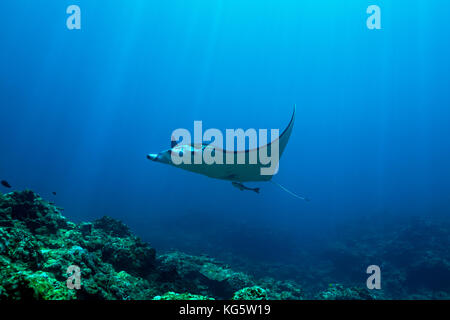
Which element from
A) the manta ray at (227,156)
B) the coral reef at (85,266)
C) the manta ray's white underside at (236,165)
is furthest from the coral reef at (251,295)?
the manta ray's white underside at (236,165)

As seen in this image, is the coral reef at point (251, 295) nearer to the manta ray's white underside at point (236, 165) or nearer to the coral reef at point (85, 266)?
the coral reef at point (85, 266)

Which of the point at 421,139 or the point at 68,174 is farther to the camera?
the point at 421,139

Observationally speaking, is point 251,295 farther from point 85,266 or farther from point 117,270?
point 117,270

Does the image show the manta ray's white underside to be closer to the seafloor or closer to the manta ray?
the manta ray

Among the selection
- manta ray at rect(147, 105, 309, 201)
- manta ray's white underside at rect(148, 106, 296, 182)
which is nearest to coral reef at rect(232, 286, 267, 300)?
manta ray at rect(147, 105, 309, 201)

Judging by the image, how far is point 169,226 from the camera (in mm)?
26047

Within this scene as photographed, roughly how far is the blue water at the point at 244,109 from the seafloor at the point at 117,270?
8.73 m

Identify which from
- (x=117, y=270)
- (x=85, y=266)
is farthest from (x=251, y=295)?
(x=117, y=270)

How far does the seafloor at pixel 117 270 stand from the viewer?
9.35 feet

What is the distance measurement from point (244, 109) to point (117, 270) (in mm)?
100483

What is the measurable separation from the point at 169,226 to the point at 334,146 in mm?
125226
